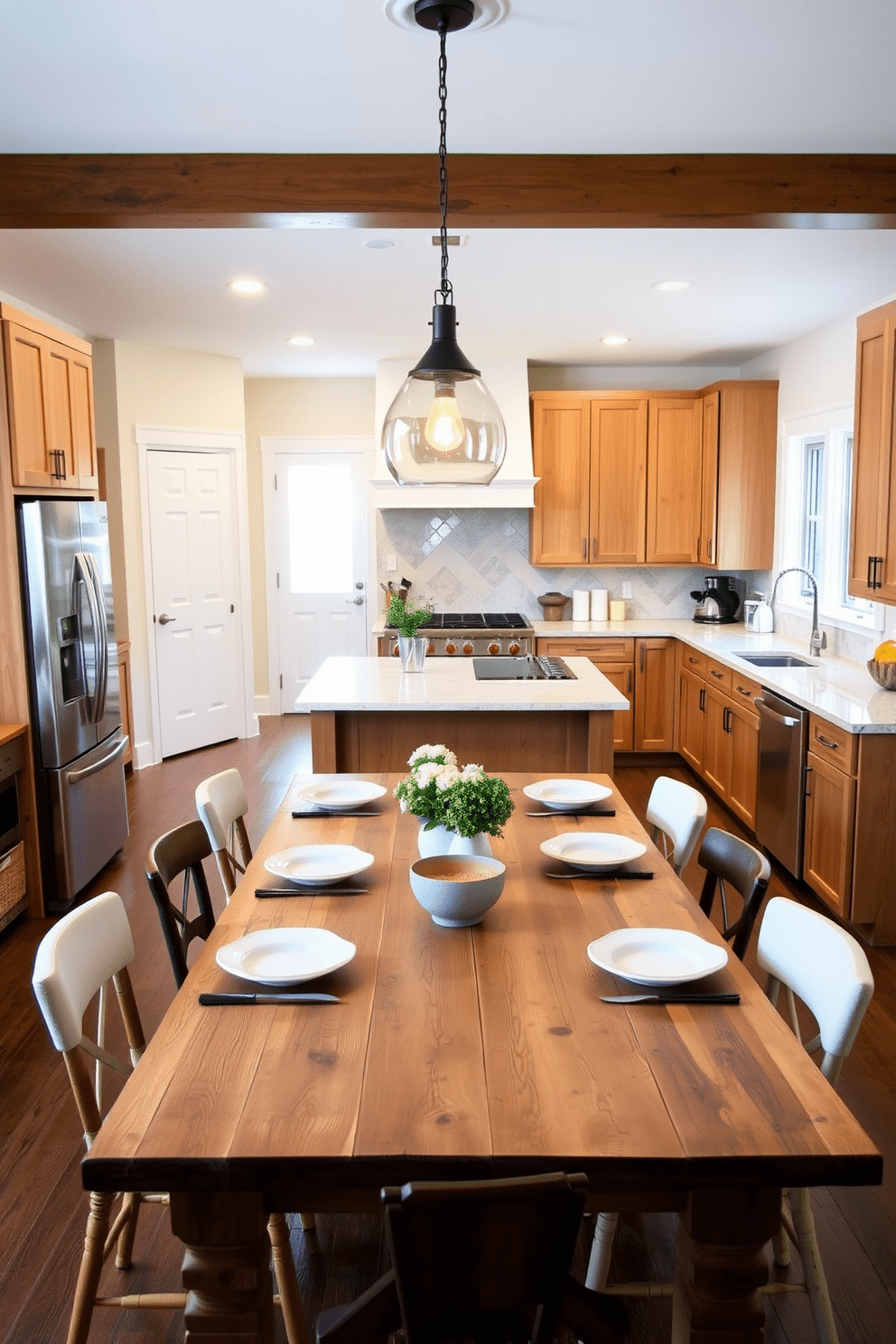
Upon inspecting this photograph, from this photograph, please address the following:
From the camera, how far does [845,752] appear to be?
3.86 meters

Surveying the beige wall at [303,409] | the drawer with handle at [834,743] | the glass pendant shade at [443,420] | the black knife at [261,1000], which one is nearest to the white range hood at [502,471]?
the beige wall at [303,409]

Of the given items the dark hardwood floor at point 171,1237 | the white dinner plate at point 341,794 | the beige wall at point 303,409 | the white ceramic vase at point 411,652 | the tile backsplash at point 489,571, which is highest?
the beige wall at point 303,409

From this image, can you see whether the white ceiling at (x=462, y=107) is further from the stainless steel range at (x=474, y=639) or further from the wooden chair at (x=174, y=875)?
the stainless steel range at (x=474, y=639)

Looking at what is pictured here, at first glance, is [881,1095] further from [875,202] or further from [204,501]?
[204,501]

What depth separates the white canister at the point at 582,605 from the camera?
23.5 ft

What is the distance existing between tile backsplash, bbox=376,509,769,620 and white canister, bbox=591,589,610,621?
271 mm

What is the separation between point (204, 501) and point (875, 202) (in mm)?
4956

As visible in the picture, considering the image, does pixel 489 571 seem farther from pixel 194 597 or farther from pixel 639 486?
pixel 194 597

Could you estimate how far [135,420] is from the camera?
258 inches

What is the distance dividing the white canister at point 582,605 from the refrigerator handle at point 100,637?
349cm

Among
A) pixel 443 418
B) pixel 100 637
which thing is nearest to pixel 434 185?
pixel 443 418

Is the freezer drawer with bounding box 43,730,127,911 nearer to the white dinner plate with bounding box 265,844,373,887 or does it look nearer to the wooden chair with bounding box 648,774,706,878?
the white dinner plate with bounding box 265,844,373,887

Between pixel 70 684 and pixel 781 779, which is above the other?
pixel 70 684

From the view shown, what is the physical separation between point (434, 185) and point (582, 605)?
14.0ft
